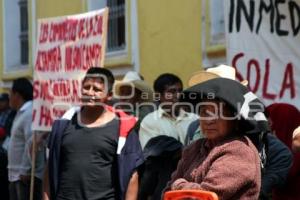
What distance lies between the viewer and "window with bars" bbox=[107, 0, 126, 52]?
11367 millimetres

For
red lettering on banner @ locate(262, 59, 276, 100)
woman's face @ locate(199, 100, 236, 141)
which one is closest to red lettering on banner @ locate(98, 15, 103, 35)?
red lettering on banner @ locate(262, 59, 276, 100)

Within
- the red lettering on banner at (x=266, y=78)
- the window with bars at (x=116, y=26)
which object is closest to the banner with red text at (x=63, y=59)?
the red lettering on banner at (x=266, y=78)

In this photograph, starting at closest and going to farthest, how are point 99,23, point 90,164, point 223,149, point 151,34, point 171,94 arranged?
point 223,149
point 90,164
point 171,94
point 99,23
point 151,34

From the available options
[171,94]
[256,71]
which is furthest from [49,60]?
[256,71]

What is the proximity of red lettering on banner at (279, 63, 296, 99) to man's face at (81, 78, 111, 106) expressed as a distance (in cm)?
137

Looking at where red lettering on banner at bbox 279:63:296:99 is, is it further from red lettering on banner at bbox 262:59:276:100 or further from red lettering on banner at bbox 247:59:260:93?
red lettering on banner at bbox 247:59:260:93

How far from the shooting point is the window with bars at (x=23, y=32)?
13883 millimetres

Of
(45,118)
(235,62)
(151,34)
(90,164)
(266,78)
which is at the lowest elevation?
(90,164)

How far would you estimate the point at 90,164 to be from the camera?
17.3 ft

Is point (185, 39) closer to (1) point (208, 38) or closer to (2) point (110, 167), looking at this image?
(1) point (208, 38)

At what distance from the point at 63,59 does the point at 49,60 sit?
24cm

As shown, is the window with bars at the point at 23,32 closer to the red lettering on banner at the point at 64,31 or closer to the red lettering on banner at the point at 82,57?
the red lettering on banner at the point at 64,31

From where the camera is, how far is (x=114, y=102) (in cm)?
732

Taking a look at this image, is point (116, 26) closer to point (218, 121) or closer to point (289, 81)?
point (289, 81)
